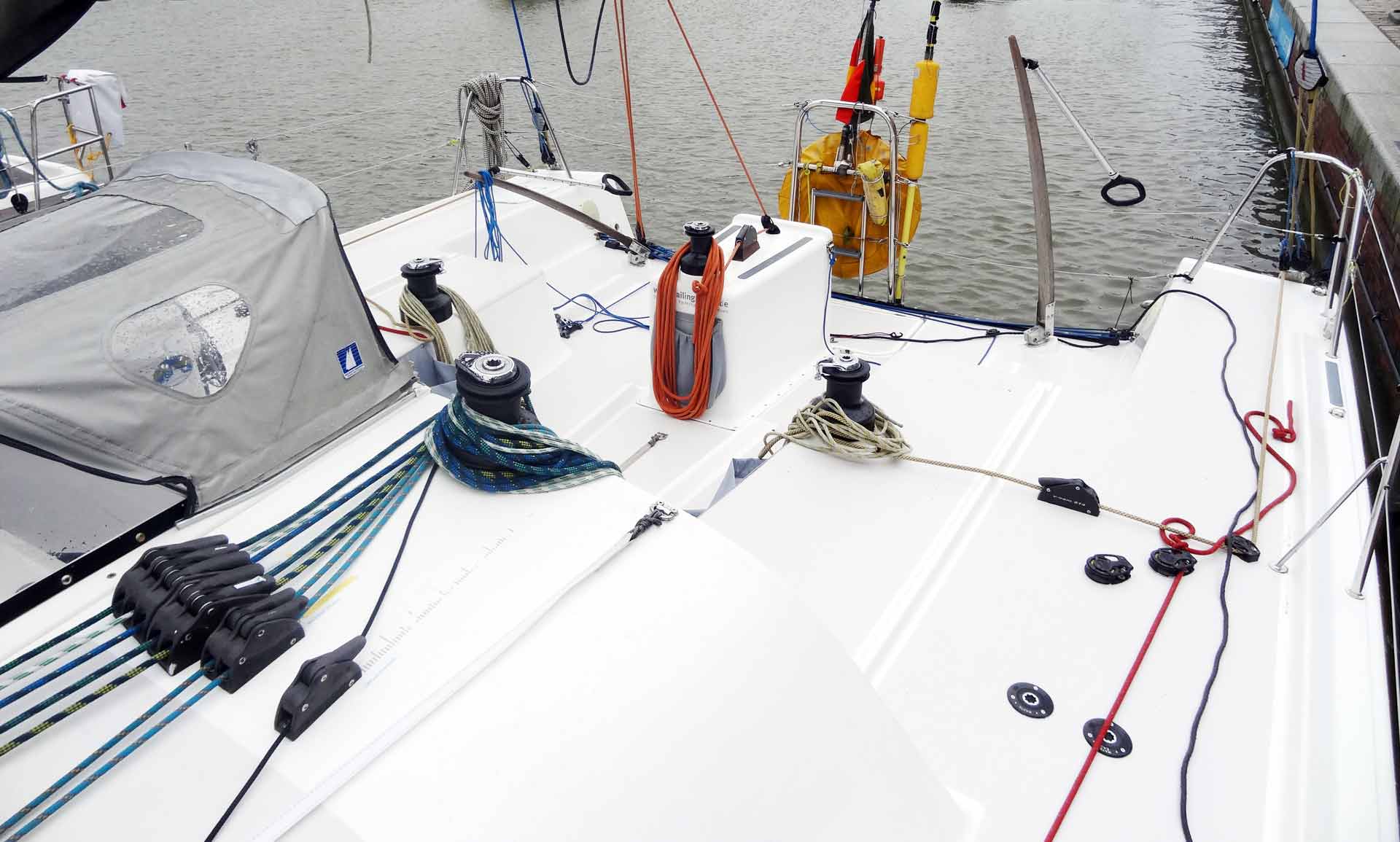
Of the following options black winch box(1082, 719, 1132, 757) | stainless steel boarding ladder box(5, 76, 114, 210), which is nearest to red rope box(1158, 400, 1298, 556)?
black winch box(1082, 719, 1132, 757)

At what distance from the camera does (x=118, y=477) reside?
1468 mm

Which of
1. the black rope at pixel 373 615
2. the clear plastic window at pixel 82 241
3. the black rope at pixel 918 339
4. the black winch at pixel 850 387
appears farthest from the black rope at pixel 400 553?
the black rope at pixel 918 339

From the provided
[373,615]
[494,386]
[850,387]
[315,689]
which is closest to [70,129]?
[494,386]

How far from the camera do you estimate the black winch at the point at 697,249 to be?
2828 millimetres

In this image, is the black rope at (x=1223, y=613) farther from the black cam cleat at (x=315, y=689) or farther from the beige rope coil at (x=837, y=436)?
the black cam cleat at (x=315, y=689)

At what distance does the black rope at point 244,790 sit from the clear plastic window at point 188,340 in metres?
0.74

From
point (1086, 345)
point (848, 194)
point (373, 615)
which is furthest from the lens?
point (848, 194)

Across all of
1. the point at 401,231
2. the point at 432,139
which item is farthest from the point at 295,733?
the point at 432,139

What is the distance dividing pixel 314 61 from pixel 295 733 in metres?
12.1

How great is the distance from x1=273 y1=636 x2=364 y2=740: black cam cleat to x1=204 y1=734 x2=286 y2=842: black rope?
0.05ft

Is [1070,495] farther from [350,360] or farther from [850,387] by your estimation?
[350,360]

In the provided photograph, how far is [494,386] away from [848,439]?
1186 mm

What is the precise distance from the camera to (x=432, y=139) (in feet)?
28.4

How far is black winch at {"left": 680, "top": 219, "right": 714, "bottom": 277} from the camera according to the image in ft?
9.28
